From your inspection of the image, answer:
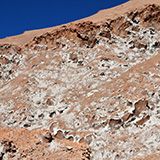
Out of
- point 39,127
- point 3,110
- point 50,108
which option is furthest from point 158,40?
point 3,110

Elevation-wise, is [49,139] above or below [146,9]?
below

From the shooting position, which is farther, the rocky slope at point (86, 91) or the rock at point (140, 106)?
the rock at point (140, 106)

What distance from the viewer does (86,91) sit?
16.6 m

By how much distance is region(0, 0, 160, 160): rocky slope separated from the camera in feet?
34.0

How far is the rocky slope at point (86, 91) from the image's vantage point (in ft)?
34.0

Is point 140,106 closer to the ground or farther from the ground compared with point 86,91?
closer to the ground

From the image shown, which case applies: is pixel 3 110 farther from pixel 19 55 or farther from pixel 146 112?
pixel 146 112

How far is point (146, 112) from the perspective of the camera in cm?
1197

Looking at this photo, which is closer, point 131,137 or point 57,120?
point 131,137

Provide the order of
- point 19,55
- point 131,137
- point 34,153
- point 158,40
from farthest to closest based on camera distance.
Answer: point 19,55
point 158,40
point 131,137
point 34,153

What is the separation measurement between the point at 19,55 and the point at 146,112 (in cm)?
1752

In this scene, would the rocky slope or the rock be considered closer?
the rocky slope

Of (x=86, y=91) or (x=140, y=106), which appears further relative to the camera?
(x=86, y=91)

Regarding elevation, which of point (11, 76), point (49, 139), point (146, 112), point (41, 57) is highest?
point (41, 57)
